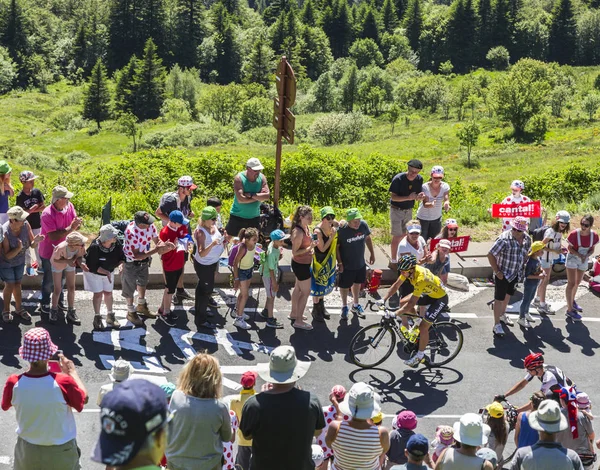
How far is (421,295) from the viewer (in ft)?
34.0

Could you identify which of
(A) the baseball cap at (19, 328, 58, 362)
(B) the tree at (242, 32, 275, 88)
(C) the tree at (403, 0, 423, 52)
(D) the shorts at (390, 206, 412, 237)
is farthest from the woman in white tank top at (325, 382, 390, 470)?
(C) the tree at (403, 0, 423, 52)

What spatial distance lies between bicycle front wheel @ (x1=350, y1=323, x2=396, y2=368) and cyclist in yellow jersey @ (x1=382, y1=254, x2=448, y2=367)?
0.30m

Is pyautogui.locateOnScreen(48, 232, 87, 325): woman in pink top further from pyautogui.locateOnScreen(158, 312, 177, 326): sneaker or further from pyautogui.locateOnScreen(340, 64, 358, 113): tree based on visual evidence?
pyautogui.locateOnScreen(340, 64, 358, 113): tree

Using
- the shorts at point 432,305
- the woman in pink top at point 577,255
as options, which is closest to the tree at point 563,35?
the woman in pink top at point 577,255

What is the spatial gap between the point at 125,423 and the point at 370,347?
7.41m

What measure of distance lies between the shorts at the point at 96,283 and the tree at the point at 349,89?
303ft

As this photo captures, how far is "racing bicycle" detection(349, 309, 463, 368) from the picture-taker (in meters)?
10.1

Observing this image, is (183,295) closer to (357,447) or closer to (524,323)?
(524,323)

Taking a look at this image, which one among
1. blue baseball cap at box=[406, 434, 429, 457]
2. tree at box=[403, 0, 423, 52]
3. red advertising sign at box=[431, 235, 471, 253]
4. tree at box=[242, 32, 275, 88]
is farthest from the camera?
tree at box=[403, 0, 423, 52]

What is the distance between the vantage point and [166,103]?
107 metres

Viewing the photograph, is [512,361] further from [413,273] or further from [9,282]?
[9,282]

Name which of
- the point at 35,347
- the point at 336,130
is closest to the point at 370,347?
the point at 35,347

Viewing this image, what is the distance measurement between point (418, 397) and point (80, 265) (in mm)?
4932

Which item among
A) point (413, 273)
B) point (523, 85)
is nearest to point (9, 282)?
point (413, 273)
